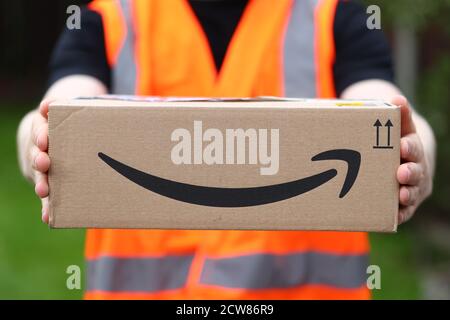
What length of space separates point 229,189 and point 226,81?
0.41 meters

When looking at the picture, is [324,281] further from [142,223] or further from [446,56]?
[446,56]

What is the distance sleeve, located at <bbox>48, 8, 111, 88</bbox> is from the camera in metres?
2.08

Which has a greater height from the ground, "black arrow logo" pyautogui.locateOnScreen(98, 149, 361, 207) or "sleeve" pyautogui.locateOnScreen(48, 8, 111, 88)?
"sleeve" pyautogui.locateOnScreen(48, 8, 111, 88)

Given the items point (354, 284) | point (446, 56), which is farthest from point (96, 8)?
point (446, 56)

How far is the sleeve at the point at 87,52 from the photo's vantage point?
2.08 metres

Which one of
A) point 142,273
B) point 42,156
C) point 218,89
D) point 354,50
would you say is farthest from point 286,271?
point 42,156

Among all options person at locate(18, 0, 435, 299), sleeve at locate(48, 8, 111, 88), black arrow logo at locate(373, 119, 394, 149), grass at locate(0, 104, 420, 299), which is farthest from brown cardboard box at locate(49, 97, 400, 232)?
grass at locate(0, 104, 420, 299)

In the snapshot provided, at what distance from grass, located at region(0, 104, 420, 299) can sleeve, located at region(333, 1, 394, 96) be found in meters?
2.65

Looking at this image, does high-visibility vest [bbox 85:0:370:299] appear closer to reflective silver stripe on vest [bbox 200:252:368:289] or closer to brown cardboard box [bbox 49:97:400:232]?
reflective silver stripe on vest [bbox 200:252:368:289]

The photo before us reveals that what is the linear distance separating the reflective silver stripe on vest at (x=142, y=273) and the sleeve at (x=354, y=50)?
2.01 feet

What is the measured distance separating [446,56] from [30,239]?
3.11m

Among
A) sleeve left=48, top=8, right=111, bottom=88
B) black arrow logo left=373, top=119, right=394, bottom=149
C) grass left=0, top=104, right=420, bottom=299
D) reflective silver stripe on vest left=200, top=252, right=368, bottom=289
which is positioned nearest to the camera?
black arrow logo left=373, top=119, right=394, bottom=149

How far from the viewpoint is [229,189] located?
1638 mm

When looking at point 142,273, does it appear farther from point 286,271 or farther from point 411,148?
point 411,148
